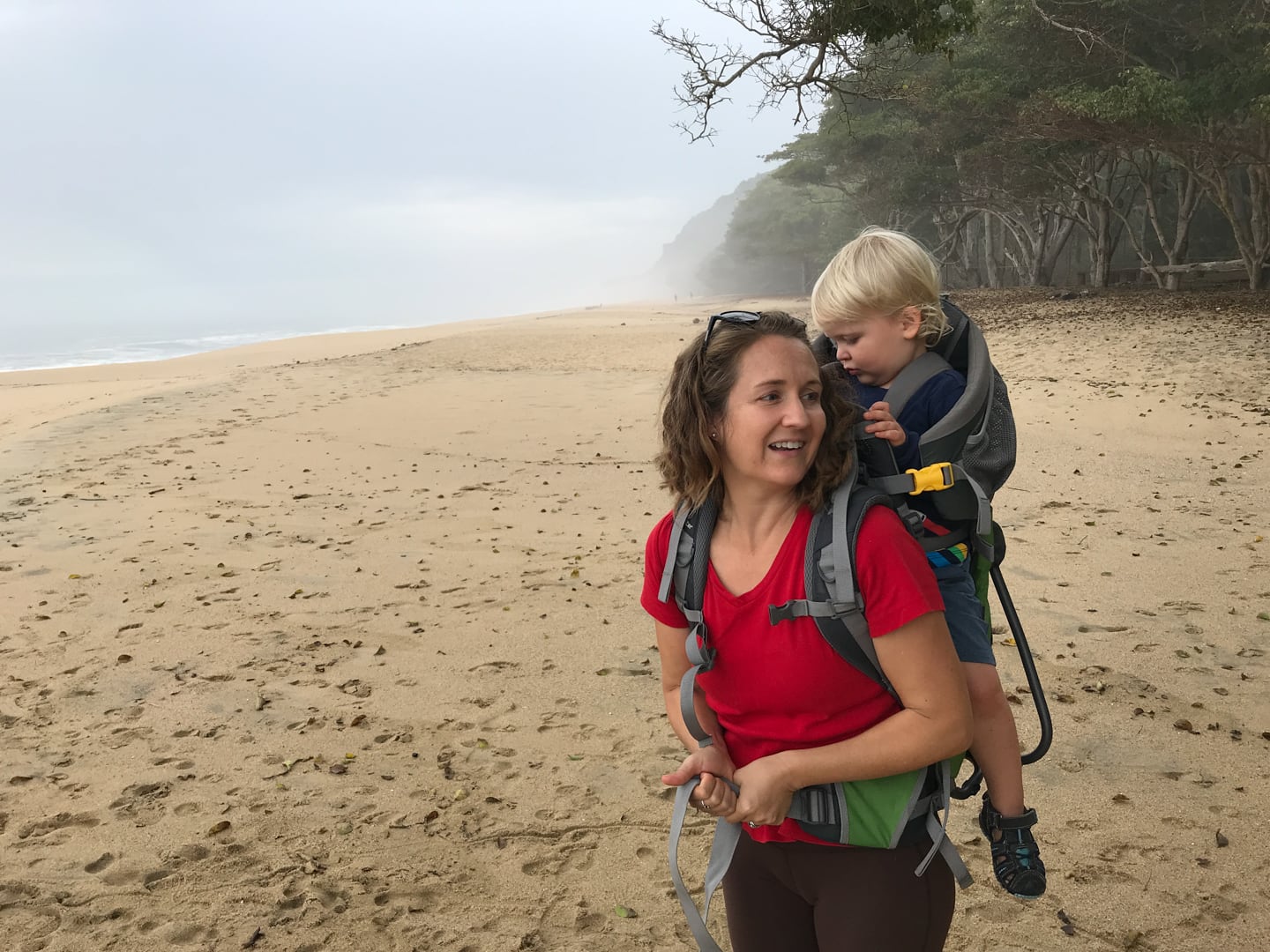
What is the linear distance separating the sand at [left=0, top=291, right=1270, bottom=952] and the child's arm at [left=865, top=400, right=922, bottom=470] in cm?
166

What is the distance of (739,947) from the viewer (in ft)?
6.24

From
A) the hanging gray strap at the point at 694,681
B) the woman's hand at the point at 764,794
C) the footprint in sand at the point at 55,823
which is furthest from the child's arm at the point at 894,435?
the footprint in sand at the point at 55,823

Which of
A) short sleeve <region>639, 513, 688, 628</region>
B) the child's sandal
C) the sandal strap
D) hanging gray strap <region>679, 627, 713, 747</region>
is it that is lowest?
the child's sandal

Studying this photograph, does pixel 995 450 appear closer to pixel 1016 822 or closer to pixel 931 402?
pixel 931 402

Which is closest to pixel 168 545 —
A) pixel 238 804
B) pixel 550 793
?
pixel 238 804

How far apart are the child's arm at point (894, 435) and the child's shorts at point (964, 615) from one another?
0.81 ft

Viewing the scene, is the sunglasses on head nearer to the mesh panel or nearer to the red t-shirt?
the red t-shirt

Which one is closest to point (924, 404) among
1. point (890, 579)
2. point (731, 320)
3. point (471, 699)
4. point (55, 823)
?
point (731, 320)

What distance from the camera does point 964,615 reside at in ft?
7.16

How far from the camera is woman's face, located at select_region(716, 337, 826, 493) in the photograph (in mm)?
1688

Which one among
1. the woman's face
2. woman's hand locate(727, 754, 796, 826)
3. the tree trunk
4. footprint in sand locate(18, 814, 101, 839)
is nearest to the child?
the woman's face

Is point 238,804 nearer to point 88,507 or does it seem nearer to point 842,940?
point 842,940

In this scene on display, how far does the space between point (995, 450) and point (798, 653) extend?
83cm

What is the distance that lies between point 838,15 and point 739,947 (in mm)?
8432
